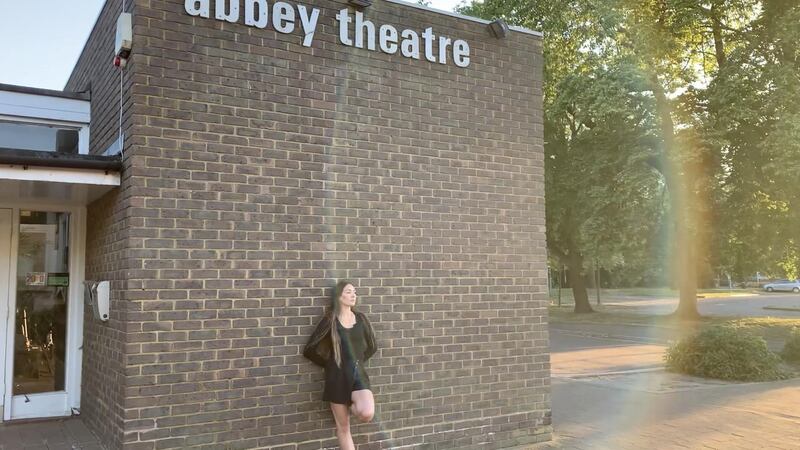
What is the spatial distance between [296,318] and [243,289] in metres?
0.52

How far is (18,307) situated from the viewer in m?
6.84

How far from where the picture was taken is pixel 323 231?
221 inches

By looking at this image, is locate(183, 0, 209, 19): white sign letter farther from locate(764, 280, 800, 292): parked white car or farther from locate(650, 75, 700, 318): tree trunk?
locate(764, 280, 800, 292): parked white car

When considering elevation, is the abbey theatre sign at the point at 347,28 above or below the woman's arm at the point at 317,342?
above

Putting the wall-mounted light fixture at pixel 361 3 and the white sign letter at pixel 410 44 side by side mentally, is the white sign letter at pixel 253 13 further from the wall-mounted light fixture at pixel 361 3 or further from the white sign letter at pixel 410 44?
the white sign letter at pixel 410 44

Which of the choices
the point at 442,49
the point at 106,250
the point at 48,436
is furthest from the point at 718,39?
the point at 48,436

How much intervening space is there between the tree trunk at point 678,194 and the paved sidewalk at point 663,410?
8883mm

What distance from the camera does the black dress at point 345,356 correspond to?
16.7 ft

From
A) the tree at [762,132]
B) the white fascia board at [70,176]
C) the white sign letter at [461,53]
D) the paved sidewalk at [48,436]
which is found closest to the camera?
the white fascia board at [70,176]

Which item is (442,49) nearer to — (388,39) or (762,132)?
(388,39)

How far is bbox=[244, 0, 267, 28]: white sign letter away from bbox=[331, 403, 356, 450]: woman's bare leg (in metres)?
3.27

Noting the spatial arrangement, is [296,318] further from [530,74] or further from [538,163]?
[530,74]

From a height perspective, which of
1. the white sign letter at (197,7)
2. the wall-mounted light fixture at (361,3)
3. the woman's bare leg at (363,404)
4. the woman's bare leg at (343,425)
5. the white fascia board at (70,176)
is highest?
the wall-mounted light fixture at (361,3)

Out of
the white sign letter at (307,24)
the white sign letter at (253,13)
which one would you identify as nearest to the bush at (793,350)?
the white sign letter at (307,24)
